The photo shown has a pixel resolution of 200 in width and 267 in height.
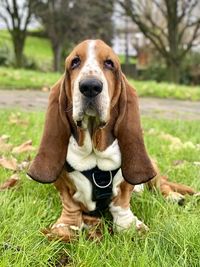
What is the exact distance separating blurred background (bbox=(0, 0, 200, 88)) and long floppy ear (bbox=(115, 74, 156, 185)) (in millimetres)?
18486

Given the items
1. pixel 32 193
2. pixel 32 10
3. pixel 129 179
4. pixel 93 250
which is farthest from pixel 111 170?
pixel 32 10

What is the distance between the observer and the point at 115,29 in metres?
33.3

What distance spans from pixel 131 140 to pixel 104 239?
0.54 metres

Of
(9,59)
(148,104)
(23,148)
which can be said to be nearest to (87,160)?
(23,148)

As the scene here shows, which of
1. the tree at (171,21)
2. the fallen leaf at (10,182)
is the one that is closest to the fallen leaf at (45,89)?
the fallen leaf at (10,182)

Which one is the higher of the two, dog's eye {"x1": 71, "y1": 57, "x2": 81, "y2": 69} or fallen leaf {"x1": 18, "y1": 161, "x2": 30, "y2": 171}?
dog's eye {"x1": 71, "y1": 57, "x2": 81, "y2": 69}

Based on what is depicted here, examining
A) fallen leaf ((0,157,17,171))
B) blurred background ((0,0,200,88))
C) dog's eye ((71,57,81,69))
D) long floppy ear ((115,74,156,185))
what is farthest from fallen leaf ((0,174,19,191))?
blurred background ((0,0,200,88))

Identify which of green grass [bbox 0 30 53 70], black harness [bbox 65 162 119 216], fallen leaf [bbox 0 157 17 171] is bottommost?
green grass [bbox 0 30 53 70]

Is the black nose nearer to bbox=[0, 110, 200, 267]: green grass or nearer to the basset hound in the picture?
the basset hound

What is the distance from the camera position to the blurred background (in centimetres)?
2173

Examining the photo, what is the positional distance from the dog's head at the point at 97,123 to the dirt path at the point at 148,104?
516 cm

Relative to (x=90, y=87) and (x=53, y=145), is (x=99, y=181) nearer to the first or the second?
(x=53, y=145)

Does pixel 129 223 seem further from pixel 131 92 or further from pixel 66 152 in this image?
pixel 131 92

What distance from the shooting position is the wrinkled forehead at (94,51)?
101 inches
